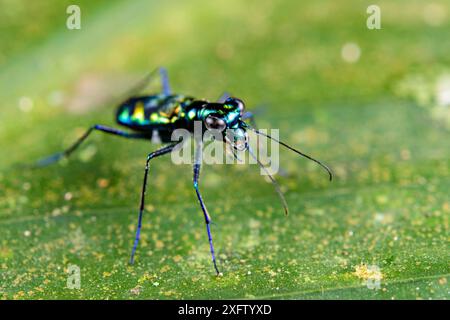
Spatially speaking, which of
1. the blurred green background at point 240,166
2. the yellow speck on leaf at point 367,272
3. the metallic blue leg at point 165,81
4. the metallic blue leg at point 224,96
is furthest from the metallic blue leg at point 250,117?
the yellow speck on leaf at point 367,272

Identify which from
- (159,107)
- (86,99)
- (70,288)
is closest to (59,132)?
(86,99)

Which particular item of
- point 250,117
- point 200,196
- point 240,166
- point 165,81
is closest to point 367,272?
point 200,196

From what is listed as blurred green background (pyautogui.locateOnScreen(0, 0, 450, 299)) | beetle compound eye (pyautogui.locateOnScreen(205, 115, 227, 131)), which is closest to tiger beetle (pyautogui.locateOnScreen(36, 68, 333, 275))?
beetle compound eye (pyautogui.locateOnScreen(205, 115, 227, 131))

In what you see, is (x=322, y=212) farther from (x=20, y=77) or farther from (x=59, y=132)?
(x=20, y=77)

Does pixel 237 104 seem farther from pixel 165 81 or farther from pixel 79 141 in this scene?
pixel 79 141

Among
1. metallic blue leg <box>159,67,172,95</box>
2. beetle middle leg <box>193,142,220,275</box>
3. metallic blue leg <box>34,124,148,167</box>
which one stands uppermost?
metallic blue leg <box>159,67,172,95</box>

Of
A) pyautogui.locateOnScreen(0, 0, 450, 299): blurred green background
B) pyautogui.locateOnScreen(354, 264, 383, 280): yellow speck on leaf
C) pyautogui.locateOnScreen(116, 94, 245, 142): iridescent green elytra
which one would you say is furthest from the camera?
pyautogui.locateOnScreen(116, 94, 245, 142): iridescent green elytra

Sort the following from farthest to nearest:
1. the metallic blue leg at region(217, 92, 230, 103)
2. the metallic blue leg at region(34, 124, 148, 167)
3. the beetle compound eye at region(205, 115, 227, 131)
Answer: the metallic blue leg at region(217, 92, 230, 103)
the metallic blue leg at region(34, 124, 148, 167)
the beetle compound eye at region(205, 115, 227, 131)

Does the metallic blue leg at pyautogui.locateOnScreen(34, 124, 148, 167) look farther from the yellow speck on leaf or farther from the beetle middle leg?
the yellow speck on leaf
